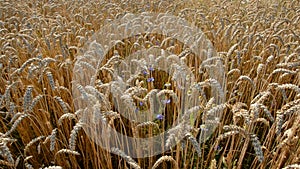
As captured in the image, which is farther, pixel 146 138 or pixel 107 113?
Result: pixel 146 138

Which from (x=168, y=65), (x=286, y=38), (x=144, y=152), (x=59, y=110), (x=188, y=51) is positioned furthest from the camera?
(x=286, y=38)

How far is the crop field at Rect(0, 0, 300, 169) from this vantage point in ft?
3.90

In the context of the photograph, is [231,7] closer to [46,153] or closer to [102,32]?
[102,32]

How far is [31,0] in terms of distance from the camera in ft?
15.5

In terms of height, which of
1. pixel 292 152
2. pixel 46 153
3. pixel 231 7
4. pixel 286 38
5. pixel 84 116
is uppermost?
pixel 231 7

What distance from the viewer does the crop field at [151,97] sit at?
1.19 meters

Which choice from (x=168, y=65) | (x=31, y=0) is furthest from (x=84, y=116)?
(x=31, y=0)

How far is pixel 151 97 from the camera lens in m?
1.32

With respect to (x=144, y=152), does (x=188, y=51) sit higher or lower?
higher

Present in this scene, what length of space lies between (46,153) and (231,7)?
140 inches

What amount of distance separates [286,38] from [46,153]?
85.0 inches

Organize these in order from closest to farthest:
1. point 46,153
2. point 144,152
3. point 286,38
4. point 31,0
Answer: point 144,152 → point 46,153 → point 286,38 → point 31,0

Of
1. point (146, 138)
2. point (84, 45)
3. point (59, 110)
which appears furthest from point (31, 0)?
point (146, 138)

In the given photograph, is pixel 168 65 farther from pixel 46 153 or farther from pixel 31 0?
pixel 31 0
